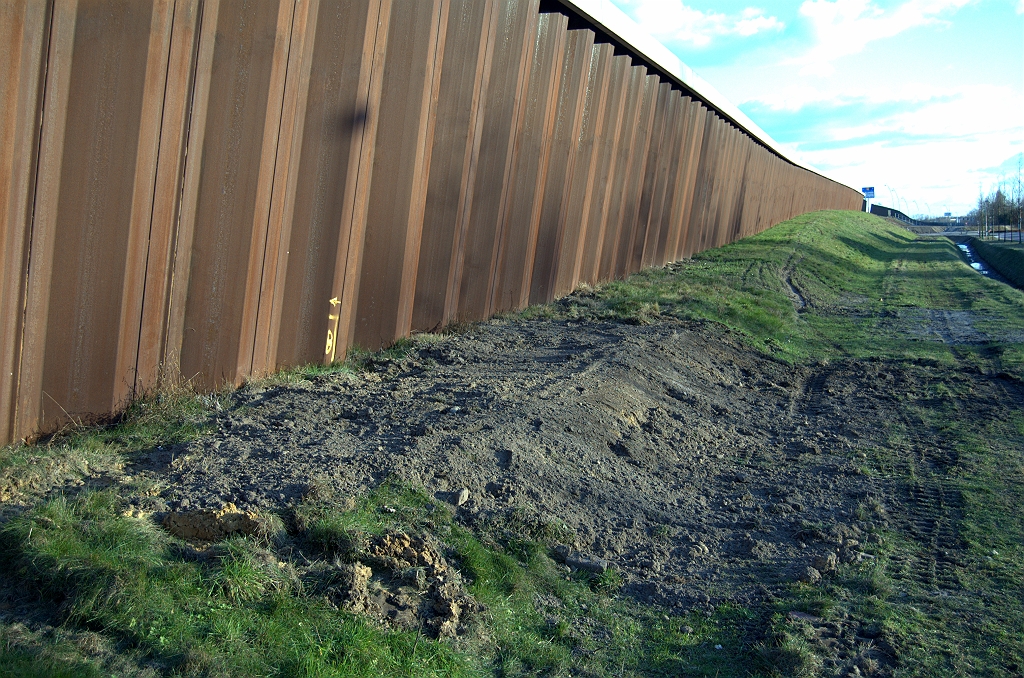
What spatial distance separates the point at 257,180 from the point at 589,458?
292 cm

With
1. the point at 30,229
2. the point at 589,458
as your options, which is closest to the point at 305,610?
the point at 589,458

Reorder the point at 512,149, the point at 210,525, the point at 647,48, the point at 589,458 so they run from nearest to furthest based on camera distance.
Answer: the point at 210,525 < the point at 589,458 < the point at 512,149 < the point at 647,48

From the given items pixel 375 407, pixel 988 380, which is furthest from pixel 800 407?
pixel 375 407

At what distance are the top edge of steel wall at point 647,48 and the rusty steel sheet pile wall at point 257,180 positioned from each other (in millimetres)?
262

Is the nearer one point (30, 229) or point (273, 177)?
point (30, 229)

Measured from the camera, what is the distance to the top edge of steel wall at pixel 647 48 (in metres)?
10.6

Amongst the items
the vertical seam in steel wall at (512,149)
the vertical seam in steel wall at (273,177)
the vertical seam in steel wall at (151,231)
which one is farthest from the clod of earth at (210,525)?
the vertical seam in steel wall at (512,149)

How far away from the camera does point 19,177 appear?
13.8 feet

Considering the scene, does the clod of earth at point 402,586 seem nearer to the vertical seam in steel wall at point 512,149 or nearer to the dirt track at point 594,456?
the dirt track at point 594,456

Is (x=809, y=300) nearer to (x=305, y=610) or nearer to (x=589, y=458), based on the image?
(x=589, y=458)

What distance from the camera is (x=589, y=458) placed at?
5.23 m

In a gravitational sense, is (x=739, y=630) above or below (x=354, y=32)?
below

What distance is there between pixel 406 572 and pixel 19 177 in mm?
2851

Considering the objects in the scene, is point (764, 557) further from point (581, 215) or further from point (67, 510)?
point (581, 215)
